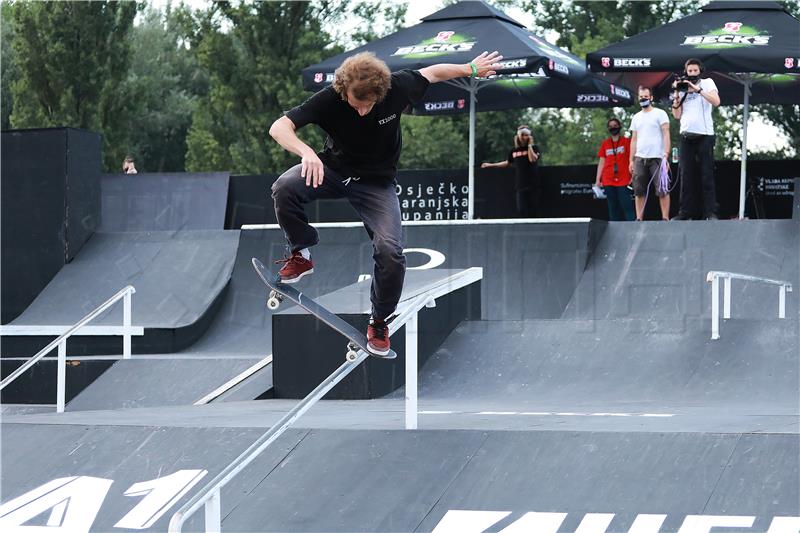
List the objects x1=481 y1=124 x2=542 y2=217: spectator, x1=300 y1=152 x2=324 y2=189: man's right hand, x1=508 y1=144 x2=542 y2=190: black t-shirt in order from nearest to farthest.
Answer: x1=300 y1=152 x2=324 y2=189: man's right hand → x1=481 y1=124 x2=542 y2=217: spectator → x1=508 y1=144 x2=542 y2=190: black t-shirt

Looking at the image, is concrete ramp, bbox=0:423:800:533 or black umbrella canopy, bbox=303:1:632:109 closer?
concrete ramp, bbox=0:423:800:533

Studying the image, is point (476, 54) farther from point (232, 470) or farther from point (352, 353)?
point (232, 470)

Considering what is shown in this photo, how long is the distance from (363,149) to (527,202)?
10.6m

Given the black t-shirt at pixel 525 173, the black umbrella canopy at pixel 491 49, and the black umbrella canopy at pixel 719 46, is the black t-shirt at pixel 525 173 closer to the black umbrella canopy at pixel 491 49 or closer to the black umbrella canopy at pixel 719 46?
the black umbrella canopy at pixel 491 49

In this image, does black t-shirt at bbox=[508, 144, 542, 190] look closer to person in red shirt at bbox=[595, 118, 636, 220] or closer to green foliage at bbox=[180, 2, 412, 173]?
person in red shirt at bbox=[595, 118, 636, 220]

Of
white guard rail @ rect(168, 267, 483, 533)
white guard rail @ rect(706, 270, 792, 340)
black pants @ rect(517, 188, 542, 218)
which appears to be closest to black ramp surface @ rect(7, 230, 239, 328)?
black pants @ rect(517, 188, 542, 218)

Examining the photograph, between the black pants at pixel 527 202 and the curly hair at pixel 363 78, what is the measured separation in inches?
422

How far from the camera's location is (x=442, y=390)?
11344 mm

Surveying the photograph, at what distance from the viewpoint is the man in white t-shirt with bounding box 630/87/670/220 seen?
14734 mm

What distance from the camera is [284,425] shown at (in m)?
6.62

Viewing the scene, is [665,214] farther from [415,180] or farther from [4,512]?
[4,512]

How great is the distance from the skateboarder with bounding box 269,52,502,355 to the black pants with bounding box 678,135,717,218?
25.2 feet

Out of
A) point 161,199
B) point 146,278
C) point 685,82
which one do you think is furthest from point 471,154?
Result: point 161,199

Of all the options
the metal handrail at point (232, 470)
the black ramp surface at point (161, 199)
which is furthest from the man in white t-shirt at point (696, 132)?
the black ramp surface at point (161, 199)
